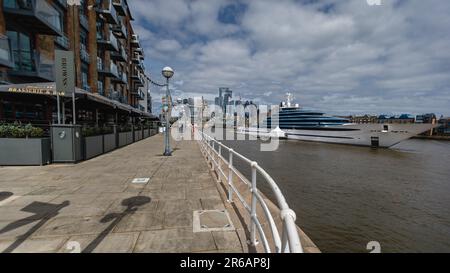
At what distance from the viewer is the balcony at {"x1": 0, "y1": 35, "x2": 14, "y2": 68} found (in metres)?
11.3

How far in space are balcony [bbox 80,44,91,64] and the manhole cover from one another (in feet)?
74.1

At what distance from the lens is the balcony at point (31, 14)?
1245 cm

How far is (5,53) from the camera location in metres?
11.5

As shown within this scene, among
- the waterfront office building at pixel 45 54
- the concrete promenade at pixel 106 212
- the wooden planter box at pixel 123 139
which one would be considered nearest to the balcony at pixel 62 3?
the waterfront office building at pixel 45 54

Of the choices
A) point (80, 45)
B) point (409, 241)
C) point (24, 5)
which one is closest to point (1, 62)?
point (24, 5)

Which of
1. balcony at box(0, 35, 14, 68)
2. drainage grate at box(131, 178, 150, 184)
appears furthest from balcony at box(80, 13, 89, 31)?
drainage grate at box(131, 178, 150, 184)

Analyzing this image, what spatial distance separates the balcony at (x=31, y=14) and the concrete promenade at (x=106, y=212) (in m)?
11.0

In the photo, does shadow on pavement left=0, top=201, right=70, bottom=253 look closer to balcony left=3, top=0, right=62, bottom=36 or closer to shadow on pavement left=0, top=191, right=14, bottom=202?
shadow on pavement left=0, top=191, right=14, bottom=202

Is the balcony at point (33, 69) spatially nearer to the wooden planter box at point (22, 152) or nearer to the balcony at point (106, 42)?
the wooden planter box at point (22, 152)

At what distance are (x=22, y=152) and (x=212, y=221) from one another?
29.5 ft

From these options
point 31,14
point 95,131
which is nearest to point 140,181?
point 95,131

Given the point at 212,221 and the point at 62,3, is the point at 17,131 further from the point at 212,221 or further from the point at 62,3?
the point at 62,3
